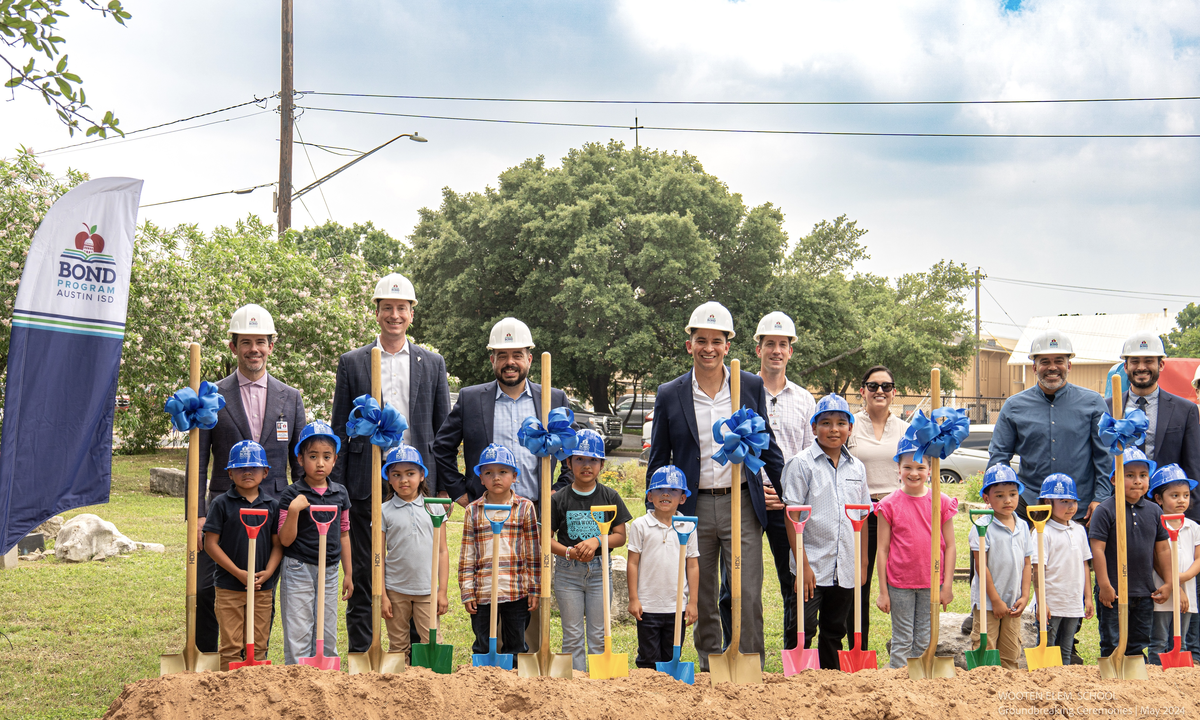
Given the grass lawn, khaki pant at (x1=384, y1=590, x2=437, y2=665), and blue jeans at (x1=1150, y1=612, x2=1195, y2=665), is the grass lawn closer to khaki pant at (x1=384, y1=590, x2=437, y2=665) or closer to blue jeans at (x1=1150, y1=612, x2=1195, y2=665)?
khaki pant at (x1=384, y1=590, x2=437, y2=665)

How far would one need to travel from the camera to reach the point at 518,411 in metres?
4.87

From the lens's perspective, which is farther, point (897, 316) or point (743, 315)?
point (897, 316)

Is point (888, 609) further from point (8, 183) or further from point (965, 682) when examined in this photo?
point (8, 183)

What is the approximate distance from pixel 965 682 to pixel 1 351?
12.0m

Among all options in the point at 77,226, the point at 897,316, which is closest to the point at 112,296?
the point at 77,226

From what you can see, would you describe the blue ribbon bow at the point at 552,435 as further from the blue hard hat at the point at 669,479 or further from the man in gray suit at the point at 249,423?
the man in gray suit at the point at 249,423

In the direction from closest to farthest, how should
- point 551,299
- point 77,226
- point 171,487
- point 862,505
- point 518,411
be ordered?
1. point 862,505
2. point 518,411
3. point 77,226
4. point 171,487
5. point 551,299

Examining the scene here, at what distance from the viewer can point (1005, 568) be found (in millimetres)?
4750

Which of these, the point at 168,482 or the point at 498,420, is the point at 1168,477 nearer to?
the point at 498,420

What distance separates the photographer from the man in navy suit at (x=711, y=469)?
4.63 m

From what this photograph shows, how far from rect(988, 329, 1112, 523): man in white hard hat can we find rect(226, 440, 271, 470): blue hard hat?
4145 millimetres

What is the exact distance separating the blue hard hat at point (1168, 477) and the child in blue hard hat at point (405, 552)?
13.7 feet

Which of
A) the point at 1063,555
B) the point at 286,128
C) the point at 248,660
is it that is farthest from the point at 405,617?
the point at 286,128

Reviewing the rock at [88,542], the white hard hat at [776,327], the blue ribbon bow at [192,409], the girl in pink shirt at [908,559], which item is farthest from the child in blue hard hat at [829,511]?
the rock at [88,542]
